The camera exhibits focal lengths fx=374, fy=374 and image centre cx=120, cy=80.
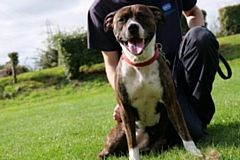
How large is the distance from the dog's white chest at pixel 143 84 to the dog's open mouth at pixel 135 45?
0.69ft

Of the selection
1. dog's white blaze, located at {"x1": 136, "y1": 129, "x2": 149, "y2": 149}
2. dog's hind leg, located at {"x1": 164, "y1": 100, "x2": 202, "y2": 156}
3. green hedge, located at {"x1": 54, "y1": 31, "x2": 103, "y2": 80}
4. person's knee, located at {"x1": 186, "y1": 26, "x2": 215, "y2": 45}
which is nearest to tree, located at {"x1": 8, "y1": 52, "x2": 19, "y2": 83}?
green hedge, located at {"x1": 54, "y1": 31, "x2": 103, "y2": 80}

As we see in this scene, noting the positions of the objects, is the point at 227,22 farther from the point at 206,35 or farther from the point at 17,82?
the point at 206,35

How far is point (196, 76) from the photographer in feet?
13.7

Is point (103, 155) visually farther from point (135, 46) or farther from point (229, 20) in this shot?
point (229, 20)

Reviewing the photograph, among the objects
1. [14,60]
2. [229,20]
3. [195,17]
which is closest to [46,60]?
[14,60]

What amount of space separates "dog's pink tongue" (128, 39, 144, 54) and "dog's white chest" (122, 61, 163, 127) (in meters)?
0.21

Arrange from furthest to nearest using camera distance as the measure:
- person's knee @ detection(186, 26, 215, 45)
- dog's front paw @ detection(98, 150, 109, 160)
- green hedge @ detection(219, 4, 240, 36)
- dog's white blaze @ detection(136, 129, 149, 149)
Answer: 1. green hedge @ detection(219, 4, 240, 36)
2. dog's white blaze @ detection(136, 129, 149, 149)
3. person's knee @ detection(186, 26, 215, 45)
4. dog's front paw @ detection(98, 150, 109, 160)

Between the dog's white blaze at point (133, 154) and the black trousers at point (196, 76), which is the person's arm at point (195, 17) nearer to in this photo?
the black trousers at point (196, 76)

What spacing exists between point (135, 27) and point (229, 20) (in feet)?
77.5

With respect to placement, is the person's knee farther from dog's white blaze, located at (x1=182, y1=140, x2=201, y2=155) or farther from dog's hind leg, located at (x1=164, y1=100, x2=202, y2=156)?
dog's white blaze, located at (x1=182, y1=140, x2=201, y2=155)

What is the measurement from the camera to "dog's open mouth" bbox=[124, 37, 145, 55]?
3339 millimetres

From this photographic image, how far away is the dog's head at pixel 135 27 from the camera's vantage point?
332 cm

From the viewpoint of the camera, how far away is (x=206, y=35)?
3932 mm

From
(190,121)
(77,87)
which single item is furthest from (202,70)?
(77,87)
